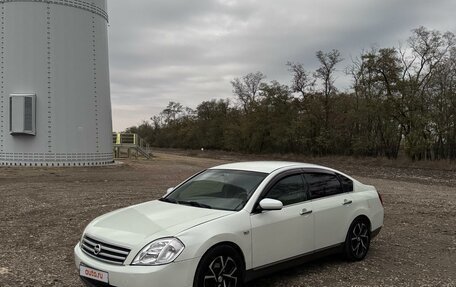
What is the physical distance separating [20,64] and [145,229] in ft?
78.5

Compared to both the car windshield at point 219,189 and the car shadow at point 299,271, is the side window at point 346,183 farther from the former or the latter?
the car windshield at point 219,189

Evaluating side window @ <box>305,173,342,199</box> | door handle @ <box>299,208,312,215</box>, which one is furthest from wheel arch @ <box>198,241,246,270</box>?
side window @ <box>305,173,342,199</box>

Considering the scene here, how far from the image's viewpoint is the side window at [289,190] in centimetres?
592

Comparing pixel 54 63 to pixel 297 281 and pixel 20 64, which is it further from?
pixel 297 281

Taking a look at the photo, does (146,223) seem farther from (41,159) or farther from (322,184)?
(41,159)

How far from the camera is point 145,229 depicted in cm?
489

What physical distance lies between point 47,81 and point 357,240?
22780 mm

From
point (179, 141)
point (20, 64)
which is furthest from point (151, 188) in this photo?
point (179, 141)

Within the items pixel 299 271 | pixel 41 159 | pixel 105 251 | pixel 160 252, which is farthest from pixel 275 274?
pixel 41 159

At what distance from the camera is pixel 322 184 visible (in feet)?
22.0

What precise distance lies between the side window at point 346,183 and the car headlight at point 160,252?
10.8 feet

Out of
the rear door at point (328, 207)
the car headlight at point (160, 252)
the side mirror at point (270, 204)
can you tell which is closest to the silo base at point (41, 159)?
the rear door at point (328, 207)

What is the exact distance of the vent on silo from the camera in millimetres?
25578

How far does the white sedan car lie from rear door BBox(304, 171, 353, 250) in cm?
1
